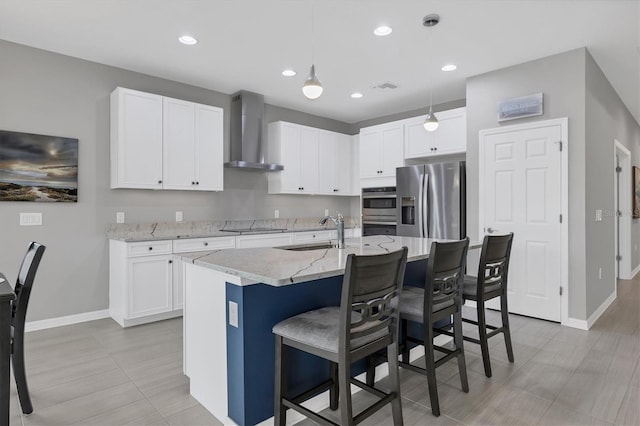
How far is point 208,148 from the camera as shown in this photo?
4637 mm

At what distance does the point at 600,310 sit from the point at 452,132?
265 cm

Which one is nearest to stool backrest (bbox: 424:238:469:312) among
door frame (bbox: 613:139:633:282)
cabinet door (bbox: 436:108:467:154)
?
cabinet door (bbox: 436:108:467:154)

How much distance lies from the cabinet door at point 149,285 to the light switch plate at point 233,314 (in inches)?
89.5

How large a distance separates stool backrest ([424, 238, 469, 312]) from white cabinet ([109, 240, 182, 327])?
9.51 feet

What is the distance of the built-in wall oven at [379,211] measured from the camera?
5.48m

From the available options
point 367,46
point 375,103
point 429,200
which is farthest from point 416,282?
point 375,103

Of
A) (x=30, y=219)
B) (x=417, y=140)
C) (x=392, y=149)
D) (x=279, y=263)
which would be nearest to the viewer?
(x=279, y=263)

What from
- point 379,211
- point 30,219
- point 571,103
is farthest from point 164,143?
point 571,103

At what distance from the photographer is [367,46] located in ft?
12.0

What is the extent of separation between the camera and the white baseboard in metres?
3.76

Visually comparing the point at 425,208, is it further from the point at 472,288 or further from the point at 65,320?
the point at 65,320

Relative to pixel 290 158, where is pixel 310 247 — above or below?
below

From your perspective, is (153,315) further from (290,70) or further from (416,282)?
(290,70)

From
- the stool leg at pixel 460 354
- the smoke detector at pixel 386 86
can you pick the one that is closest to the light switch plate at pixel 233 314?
the stool leg at pixel 460 354
